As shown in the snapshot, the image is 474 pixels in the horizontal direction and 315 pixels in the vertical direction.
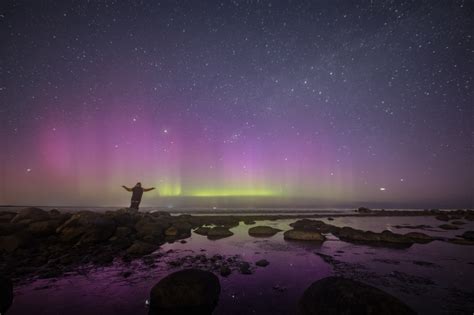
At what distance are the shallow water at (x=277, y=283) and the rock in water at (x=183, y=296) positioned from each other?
44 cm

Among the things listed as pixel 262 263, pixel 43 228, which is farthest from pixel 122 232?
pixel 262 263

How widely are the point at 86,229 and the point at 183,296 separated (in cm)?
1483

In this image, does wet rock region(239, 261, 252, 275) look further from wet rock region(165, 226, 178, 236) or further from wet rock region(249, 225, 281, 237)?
wet rock region(165, 226, 178, 236)

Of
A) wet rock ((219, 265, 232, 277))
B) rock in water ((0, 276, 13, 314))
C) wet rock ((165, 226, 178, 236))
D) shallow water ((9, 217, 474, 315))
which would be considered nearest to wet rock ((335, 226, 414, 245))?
shallow water ((9, 217, 474, 315))

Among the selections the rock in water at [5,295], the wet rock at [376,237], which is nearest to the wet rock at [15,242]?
the rock in water at [5,295]

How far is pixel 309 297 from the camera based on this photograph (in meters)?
7.74

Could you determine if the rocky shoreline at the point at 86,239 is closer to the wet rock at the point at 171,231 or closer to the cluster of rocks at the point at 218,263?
the wet rock at the point at 171,231

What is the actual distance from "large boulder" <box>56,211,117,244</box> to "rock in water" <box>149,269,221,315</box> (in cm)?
1309

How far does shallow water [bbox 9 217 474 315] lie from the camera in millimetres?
7906

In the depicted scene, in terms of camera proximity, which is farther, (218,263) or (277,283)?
(218,263)

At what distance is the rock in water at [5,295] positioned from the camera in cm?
770

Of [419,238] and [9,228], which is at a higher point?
[9,228]

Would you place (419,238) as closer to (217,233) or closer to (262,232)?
(262,232)

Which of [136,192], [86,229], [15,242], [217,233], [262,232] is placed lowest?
[262,232]
